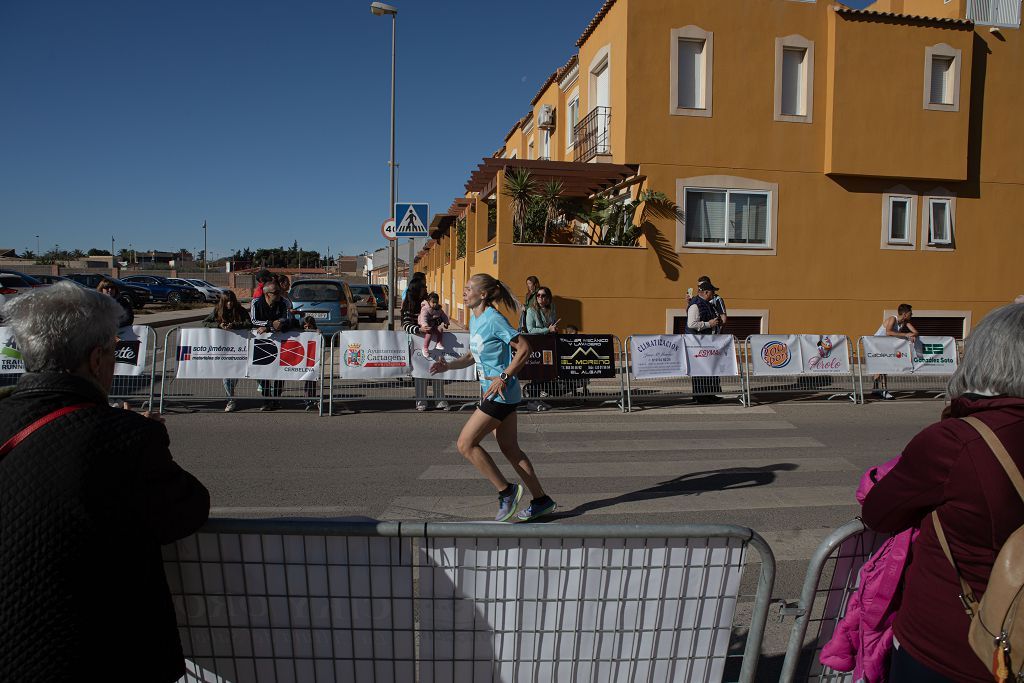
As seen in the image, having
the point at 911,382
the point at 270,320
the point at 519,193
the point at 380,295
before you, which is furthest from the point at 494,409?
the point at 380,295

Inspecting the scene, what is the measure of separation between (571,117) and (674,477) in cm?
1546

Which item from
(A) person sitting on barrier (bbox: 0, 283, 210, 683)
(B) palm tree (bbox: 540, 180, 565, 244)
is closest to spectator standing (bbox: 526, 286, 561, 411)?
(B) palm tree (bbox: 540, 180, 565, 244)

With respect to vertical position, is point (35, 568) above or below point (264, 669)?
above

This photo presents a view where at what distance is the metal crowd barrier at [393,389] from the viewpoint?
10.8 metres

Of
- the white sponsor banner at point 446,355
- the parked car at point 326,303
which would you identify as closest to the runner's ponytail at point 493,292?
the white sponsor banner at point 446,355

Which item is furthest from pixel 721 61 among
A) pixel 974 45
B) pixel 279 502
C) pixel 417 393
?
pixel 279 502

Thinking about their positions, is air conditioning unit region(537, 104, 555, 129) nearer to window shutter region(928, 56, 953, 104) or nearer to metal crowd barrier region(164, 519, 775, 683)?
window shutter region(928, 56, 953, 104)

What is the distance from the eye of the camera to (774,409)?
37.0 feet

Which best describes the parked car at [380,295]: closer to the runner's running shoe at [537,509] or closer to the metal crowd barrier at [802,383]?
the metal crowd barrier at [802,383]

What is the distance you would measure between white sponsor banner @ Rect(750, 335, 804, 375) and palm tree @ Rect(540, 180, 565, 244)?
588 cm

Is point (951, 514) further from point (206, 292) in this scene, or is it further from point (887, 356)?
point (206, 292)

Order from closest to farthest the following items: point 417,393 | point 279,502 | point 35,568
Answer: point 35,568
point 279,502
point 417,393

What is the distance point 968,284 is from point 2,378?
19.3 meters

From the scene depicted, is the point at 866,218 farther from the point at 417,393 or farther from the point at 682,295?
the point at 417,393
